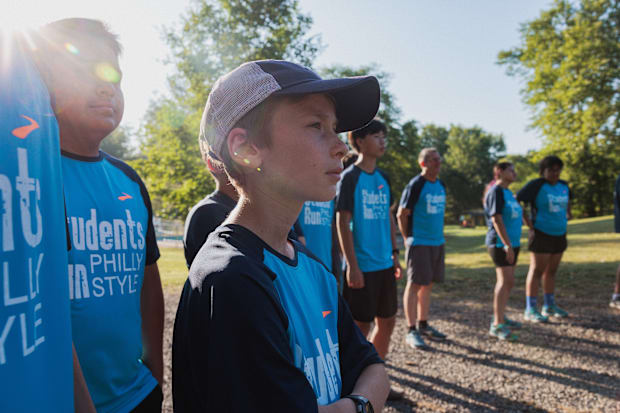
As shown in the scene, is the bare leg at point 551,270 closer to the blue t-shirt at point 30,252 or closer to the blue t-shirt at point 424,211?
the blue t-shirt at point 424,211

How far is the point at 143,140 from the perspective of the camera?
17234 millimetres

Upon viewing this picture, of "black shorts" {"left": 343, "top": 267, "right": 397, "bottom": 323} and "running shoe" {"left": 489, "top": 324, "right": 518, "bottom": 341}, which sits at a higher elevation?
"black shorts" {"left": 343, "top": 267, "right": 397, "bottom": 323}

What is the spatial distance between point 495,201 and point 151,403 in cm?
527

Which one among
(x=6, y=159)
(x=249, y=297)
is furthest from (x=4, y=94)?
(x=249, y=297)

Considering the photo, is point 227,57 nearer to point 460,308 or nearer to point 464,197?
point 460,308

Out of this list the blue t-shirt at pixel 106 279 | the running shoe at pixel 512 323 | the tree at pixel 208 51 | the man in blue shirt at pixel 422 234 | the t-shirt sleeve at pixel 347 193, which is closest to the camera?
the blue t-shirt at pixel 106 279

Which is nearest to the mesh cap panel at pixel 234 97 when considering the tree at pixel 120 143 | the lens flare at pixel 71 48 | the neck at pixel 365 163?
the lens flare at pixel 71 48

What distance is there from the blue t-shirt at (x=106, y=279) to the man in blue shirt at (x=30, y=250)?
2.98 feet

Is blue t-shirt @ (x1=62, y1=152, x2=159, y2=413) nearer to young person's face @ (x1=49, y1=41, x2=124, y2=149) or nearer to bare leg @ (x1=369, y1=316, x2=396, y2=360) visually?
young person's face @ (x1=49, y1=41, x2=124, y2=149)

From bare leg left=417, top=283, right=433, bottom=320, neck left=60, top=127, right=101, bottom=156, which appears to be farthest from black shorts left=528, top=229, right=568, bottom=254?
neck left=60, top=127, right=101, bottom=156

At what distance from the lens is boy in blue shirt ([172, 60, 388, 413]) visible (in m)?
0.99

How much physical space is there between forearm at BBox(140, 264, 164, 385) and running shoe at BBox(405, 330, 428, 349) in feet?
→ 13.5

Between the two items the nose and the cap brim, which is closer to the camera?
the cap brim

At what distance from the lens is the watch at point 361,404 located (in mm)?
1239
